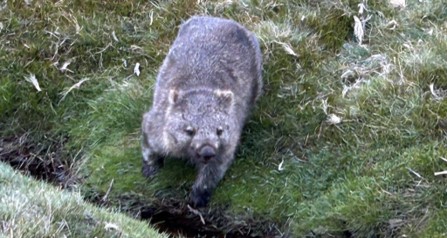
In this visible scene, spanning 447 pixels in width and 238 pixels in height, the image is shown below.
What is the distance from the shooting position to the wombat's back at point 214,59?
7.42m

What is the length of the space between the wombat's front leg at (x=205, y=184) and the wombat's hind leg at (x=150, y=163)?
40 centimetres

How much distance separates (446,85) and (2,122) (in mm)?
3825

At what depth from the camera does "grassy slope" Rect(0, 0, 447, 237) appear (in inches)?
266

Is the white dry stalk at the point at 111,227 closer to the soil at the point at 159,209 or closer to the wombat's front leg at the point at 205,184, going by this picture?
the soil at the point at 159,209

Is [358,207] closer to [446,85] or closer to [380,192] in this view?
[380,192]

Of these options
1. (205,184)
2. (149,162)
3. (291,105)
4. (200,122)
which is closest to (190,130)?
(200,122)

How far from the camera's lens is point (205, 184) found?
705cm

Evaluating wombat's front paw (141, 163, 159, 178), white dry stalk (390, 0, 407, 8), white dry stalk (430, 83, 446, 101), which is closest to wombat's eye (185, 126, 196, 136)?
wombat's front paw (141, 163, 159, 178)

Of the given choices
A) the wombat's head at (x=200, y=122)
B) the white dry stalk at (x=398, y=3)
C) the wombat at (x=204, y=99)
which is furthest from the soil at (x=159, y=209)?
the white dry stalk at (x=398, y=3)

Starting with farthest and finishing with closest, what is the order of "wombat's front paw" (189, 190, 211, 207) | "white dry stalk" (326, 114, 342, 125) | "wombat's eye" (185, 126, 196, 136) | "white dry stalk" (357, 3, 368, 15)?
"white dry stalk" (357, 3, 368, 15)
"white dry stalk" (326, 114, 342, 125)
"wombat's front paw" (189, 190, 211, 207)
"wombat's eye" (185, 126, 196, 136)

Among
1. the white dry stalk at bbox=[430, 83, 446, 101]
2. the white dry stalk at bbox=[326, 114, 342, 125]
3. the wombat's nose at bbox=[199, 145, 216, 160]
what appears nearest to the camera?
the wombat's nose at bbox=[199, 145, 216, 160]

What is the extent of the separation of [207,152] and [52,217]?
1.57m

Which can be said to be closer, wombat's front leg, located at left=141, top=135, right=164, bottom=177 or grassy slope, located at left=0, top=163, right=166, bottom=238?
grassy slope, located at left=0, top=163, right=166, bottom=238

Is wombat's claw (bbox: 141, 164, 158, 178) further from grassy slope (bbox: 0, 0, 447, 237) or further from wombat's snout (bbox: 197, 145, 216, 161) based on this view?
wombat's snout (bbox: 197, 145, 216, 161)
